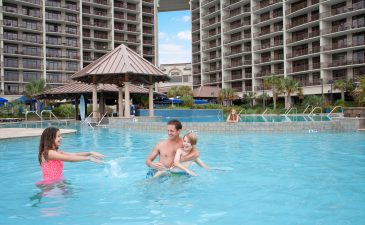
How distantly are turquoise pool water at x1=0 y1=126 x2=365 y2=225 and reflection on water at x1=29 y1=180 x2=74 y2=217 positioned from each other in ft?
0.05

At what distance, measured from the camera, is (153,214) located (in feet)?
17.1

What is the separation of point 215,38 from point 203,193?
220ft

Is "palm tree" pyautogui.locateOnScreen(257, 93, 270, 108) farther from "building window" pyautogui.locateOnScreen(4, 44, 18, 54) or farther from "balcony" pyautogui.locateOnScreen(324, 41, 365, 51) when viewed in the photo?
"building window" pyautogui.locateOnScreen(4, 44, 18, 54)

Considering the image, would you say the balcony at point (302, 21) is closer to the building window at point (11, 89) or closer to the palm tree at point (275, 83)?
the palm tree at point (275, 83)

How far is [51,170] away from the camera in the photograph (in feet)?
19.7

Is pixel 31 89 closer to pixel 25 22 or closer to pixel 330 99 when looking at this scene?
pixel 25 22

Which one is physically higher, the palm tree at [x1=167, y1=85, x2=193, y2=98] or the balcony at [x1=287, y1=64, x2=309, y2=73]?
the balcony at [x1=287, y1=64, x2=309, y2=73]

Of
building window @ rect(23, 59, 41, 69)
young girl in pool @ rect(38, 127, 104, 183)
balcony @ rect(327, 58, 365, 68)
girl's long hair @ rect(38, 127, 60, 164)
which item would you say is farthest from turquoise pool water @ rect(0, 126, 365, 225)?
building window @ rect(23, 59, 41, 69)

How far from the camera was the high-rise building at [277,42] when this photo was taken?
48281 mm

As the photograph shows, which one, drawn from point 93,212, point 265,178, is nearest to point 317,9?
point 265,178

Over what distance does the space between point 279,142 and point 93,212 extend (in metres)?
10.7

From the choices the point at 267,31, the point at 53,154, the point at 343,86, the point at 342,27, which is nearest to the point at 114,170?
the point at 53,154

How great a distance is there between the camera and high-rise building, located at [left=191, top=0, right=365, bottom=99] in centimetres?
4828

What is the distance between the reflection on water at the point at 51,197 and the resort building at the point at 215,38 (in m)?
43.8
